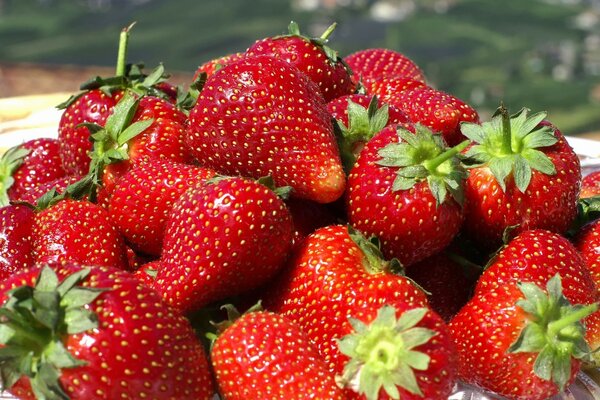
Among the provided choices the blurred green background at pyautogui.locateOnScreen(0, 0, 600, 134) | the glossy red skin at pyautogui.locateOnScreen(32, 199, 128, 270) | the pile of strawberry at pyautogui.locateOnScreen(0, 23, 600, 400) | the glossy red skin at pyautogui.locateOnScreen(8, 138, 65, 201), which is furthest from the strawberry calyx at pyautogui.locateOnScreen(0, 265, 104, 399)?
the blurred green background at pyautogui.locateOnScreen(0, 0, 600, 134)

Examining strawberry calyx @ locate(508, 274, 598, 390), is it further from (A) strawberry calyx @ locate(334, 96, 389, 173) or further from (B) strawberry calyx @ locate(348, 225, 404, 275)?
(A) strawberry calyx @ locate(334, 96, 389, 173)

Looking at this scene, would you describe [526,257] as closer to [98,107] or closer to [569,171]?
[569,171]

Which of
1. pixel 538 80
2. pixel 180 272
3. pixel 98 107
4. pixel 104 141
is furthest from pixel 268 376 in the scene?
pixel 538 80

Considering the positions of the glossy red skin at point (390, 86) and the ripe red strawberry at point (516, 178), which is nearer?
the ripe red strawberry at point (516, 178)

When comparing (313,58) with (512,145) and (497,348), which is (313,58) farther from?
(497,348)

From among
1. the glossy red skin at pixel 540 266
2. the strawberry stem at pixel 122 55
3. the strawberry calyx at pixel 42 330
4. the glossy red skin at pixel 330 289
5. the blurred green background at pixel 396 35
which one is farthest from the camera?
the blurred green background at pixel 396 35

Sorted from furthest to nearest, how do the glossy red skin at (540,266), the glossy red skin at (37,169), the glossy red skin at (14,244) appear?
the glossy red skin at (37,169)
the glossy red skin at (14,244)
the glossy red skin at (540,266)

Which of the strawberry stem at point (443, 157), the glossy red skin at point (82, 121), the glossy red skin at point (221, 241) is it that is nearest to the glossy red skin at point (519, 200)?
the strawberry stem at point (443, 157)

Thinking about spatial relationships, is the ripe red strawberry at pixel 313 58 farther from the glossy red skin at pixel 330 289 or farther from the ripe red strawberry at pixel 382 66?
the glossy red skin at pixel 330 289
